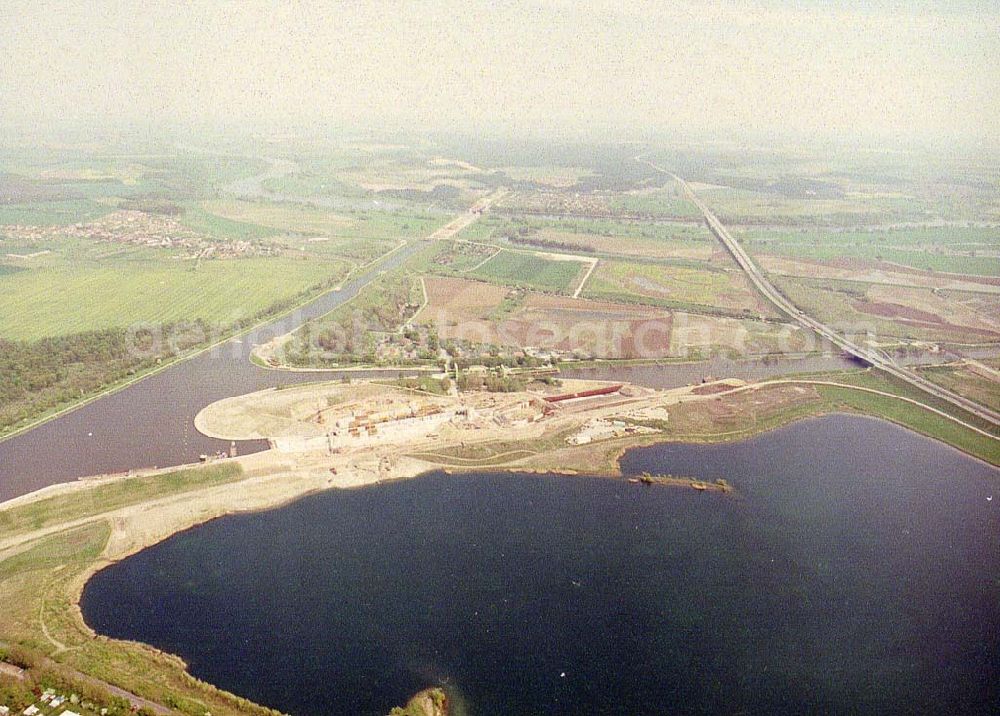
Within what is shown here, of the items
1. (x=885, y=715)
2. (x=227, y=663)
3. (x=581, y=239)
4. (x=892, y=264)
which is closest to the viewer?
(x=885, y=715)


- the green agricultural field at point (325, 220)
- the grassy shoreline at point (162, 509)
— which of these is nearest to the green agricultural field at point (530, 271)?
the green agricultural field at point (325, 220)

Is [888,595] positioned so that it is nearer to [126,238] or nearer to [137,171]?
[126,238]

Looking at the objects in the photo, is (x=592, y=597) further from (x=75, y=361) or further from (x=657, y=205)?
(x=657, y=205)

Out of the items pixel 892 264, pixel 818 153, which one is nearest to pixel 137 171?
pixel 892 264

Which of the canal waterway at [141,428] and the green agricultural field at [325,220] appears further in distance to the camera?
the green agricultural field at [325,220]

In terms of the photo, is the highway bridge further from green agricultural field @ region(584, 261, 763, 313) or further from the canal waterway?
the canal waterway

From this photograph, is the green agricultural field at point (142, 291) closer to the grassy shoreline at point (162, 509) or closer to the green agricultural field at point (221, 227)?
the green agricultural field at point (221, 227)

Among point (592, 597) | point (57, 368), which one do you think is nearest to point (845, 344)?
point (592, 597)
